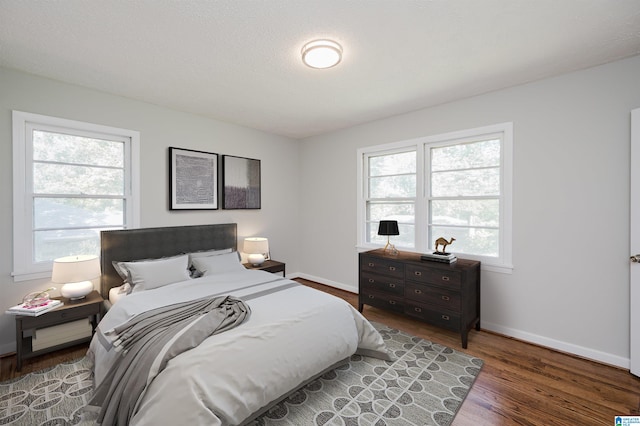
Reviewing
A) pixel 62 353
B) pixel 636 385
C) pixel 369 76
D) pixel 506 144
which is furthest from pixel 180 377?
pixel 506 144

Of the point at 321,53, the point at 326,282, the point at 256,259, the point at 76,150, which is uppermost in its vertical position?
the point at 321,53

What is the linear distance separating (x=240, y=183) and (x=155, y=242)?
4.76 feet

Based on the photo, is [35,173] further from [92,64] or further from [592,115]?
[592,115]

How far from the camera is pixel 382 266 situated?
343 centimetres

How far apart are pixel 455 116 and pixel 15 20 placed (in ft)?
12.9

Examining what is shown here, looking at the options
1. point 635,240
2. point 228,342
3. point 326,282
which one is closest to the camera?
point 228,342

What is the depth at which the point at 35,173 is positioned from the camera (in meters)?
2.76

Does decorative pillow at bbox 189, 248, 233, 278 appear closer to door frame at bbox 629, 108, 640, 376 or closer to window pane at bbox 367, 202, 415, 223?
window pane at bbox 367, 202, 415, 223

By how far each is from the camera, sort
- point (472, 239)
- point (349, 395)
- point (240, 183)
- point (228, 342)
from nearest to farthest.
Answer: point (228, 342), point (349, 395), point (472, 239), point (240, 183)

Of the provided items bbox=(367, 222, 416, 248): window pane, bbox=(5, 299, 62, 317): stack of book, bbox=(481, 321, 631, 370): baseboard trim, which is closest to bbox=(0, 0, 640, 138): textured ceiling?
bbox=(367, 222, 416, 248): window pane

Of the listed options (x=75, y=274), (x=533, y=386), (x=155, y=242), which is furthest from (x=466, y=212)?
(x=75, y=274)

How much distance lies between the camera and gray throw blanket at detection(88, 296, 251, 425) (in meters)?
1.59

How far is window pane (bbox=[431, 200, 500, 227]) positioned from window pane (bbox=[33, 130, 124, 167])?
3887mm

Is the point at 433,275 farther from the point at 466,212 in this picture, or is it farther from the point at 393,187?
the point at 393,187
